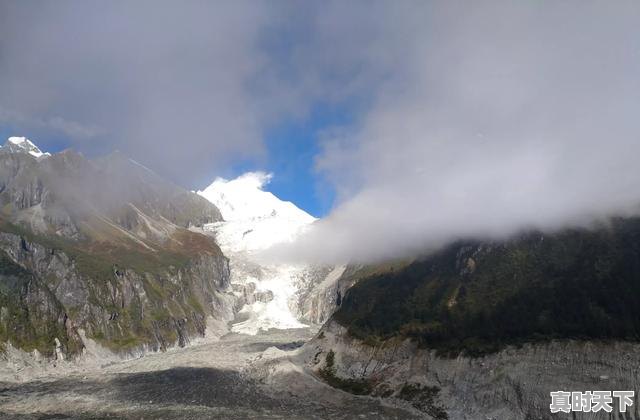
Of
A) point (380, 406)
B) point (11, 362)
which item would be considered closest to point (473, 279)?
point (380, 406)

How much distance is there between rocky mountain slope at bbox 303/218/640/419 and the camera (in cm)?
8375

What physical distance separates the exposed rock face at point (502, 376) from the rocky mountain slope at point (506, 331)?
0.18 meters

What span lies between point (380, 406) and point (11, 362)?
388 ft

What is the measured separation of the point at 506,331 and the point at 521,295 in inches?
377

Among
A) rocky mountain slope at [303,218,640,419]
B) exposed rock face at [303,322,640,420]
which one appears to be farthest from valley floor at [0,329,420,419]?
rocky mountain slope at [303,218,640,419]

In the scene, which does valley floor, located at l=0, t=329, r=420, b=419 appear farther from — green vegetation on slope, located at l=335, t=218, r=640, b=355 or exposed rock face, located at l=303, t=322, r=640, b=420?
green vegetation on slope, located at l=335, t=218, r=640, b=355

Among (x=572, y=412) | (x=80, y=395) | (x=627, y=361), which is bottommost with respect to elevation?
(x=80, y=395)

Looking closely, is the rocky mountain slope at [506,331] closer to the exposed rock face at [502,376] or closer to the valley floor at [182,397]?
the exposed rock face at [502,376]

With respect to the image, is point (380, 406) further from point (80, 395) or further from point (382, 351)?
point (80, 395)

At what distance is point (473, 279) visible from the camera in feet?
408

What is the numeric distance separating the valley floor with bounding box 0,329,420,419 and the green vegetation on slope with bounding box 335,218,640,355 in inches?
886

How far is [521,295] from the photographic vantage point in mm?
104938

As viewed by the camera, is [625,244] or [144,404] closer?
[625,244]

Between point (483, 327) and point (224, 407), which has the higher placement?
point (483, 327)
